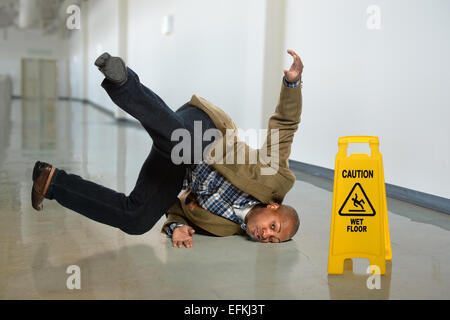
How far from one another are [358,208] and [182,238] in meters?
0.85

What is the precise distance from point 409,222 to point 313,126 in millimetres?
1898

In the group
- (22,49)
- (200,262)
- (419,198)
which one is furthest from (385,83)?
(22,49)

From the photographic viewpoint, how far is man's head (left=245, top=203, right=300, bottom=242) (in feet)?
6.89

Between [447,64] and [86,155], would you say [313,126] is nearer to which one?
[447,64]

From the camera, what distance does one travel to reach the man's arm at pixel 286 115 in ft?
6.48

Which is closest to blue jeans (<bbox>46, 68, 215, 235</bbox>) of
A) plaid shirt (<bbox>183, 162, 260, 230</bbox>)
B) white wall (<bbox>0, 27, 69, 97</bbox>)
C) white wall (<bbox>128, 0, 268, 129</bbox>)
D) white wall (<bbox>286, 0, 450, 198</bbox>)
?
plaid shirt (<bbox>183, 162, 260, 230</bbox>)

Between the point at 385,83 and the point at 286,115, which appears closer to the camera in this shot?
the point at 286,115

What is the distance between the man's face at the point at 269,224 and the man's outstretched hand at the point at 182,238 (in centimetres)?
30

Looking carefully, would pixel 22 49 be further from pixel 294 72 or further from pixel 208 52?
pixel 294 72

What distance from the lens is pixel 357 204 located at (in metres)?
1.87

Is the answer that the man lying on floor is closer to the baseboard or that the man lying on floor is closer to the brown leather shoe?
the brown leather shoe

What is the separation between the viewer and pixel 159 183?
2.15 meters

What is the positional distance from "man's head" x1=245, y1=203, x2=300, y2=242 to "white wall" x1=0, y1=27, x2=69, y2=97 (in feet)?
80.2
